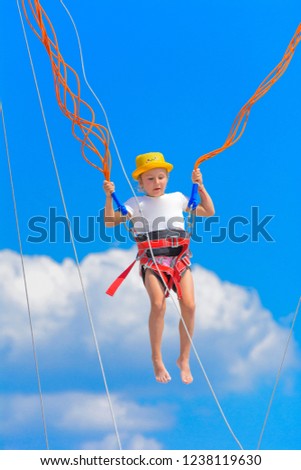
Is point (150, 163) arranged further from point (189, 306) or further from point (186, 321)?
point (186, 321)

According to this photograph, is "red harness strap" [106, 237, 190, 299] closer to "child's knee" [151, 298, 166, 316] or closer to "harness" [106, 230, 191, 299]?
"harness" [106, 230, 191, 299]

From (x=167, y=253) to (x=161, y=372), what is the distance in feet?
3.70

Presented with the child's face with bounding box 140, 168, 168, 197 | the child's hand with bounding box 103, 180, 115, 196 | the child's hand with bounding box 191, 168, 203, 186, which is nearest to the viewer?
the child's hand with bounding box 103, 180, 115, 196

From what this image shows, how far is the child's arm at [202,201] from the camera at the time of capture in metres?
8.34

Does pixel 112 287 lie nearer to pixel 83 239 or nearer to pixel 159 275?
pixel 159 275

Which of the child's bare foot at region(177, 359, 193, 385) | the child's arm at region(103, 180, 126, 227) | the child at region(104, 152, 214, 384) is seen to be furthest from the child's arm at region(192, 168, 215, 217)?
the child's bare foot at region(177, 359, 193, 385)

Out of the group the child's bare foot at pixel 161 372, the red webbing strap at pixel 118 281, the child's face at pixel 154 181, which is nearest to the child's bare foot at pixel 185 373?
the child's bare foot at pixel 161 372

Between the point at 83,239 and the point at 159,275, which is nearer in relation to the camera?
the point at 159,275

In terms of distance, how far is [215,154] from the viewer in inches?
329

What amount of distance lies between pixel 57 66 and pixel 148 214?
1.65m

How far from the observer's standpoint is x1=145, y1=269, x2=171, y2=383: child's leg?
8234 mm

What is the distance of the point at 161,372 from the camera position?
8.30m
